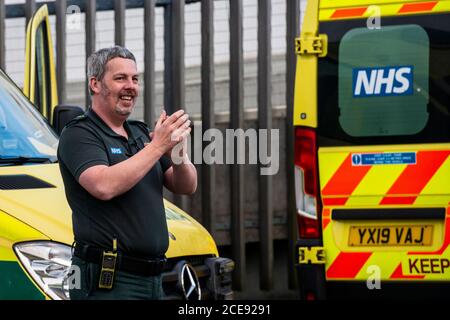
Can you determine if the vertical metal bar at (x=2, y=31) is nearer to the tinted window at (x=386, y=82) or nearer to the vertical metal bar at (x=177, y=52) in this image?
the vertical metal bar at (x=177, y=52)

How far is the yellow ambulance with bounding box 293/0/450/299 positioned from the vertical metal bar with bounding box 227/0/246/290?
3.28 metres

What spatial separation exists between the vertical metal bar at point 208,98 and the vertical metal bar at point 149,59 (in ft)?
1.36

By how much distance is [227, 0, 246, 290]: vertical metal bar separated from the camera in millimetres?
9812

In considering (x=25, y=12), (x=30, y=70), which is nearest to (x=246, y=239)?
(x=25, y=12)

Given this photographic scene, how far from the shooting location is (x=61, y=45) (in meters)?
9.97

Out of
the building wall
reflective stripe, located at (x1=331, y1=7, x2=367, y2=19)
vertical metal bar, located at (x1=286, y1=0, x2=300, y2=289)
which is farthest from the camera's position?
the building wall

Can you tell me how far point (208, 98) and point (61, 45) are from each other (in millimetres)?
1293

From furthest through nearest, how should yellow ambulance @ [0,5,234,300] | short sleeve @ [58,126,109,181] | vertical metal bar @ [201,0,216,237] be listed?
1. vertical metal bar @ [201,0,216,237]
2. yellow ambulance @ [0,5,234,300]
3. short sleeve @ [58,126,109,181]

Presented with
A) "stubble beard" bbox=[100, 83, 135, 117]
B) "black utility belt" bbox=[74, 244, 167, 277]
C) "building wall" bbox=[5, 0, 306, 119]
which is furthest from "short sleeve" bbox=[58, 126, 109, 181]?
"building wall" bbox=[5, 0, 306, 119]

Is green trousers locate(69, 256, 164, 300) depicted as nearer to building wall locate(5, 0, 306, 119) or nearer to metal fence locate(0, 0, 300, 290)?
metal fence locate(0, 0, 300, 290)

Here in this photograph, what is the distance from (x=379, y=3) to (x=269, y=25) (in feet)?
11.3

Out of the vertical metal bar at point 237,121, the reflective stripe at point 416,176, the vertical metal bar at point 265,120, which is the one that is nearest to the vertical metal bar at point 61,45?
the vertical metal bar at point 237,121

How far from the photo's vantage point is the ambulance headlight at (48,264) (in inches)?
199

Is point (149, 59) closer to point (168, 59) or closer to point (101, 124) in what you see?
point (168, 59)
